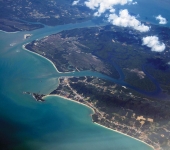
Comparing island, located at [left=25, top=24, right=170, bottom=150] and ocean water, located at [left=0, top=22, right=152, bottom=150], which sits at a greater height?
island, located at [left=25, top=24, right=170, bottom=150]

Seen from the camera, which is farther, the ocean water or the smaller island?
the smaller island

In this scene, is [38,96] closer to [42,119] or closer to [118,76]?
[42,119]

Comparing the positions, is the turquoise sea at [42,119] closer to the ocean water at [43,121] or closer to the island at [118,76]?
the ocean water at [43,121]

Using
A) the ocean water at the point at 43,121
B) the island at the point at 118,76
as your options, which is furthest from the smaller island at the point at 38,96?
the island at the point at 118,76

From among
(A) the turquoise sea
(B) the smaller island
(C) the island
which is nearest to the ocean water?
(A) the turquoise sea

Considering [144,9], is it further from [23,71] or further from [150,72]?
[23,71]

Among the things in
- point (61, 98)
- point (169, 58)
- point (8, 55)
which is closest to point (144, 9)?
point (169, 58)

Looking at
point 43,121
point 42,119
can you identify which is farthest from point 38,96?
point 43,121

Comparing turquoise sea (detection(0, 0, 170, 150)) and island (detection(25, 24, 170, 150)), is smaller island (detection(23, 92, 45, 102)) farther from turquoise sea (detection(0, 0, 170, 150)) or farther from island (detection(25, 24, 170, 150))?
island (detection(25, 24, 170, 150))
